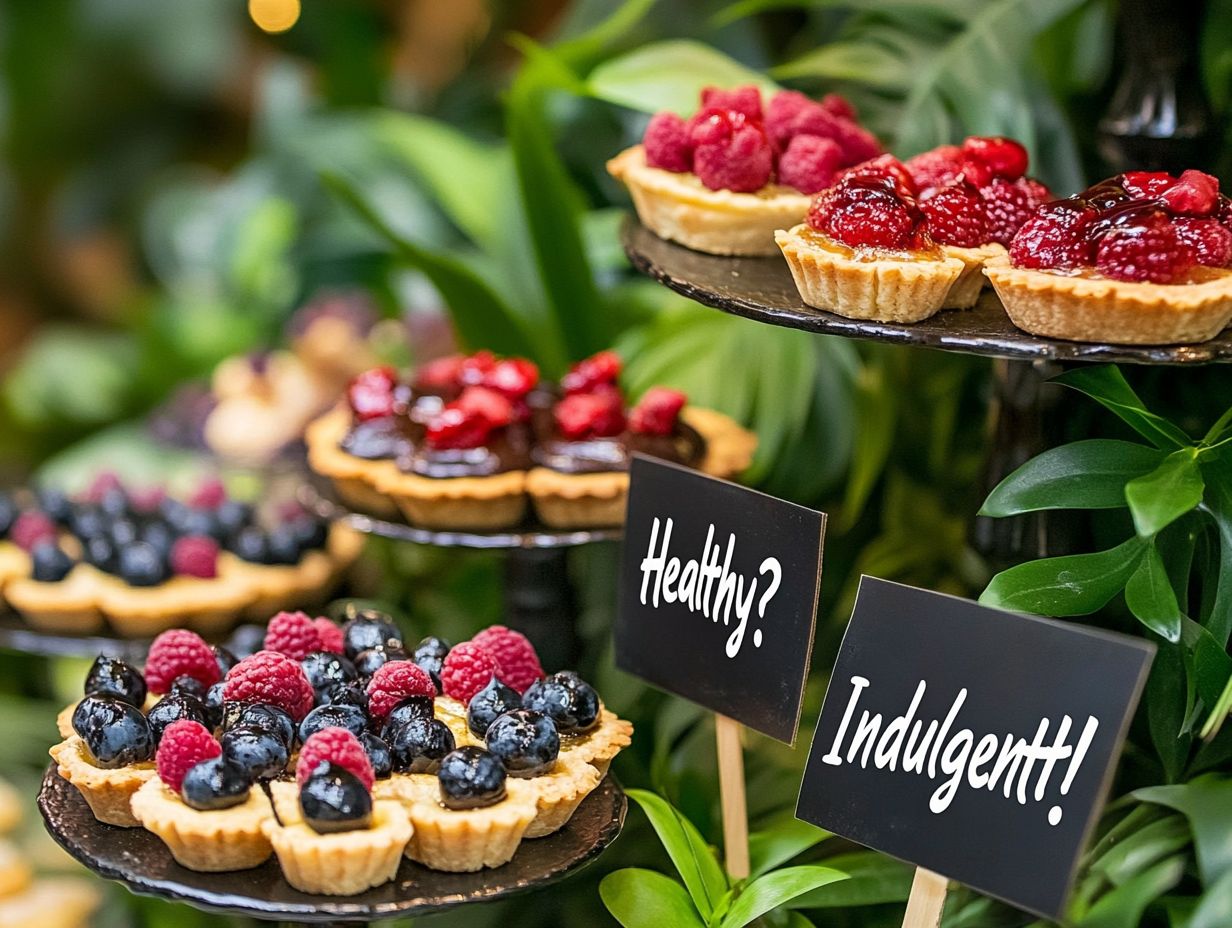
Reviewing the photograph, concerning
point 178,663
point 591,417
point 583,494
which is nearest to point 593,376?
point 591,417

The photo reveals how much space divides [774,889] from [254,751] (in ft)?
1.45

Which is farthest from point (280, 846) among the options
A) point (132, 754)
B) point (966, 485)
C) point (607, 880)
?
point (966, 485)

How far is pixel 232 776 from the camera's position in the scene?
987 millimetres

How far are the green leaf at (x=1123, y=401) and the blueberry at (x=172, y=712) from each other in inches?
29.6

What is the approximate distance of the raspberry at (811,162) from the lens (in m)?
1.39

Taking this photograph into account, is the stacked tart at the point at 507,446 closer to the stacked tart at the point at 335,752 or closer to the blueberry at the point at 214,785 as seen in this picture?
the stacked tart at the point at 335,752

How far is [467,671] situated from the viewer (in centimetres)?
114

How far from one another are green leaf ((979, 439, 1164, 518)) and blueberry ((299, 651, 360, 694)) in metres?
0.54

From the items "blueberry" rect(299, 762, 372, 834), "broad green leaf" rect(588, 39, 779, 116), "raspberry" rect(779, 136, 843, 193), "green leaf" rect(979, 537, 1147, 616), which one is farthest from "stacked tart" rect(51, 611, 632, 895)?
"broad green leaf" rect(588, 39, 779, 116)

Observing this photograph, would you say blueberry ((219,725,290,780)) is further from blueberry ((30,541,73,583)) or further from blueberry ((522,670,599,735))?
blueberry ((30,541,73,583))

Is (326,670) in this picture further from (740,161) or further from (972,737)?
(740,161)

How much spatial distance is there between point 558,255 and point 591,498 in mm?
515

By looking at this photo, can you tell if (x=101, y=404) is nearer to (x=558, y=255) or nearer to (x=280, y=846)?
(x=558, y=255)

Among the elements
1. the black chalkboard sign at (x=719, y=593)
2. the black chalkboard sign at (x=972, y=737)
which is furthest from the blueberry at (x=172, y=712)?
the black chalkboard sign at (x=972, y=737)
